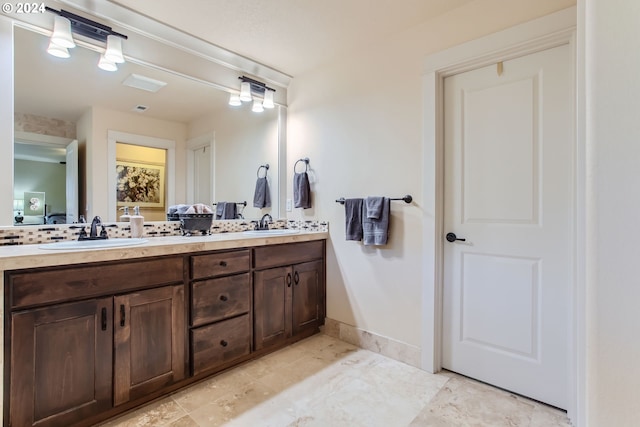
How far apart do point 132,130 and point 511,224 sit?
8.56ft

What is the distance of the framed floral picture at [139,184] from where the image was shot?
2.16m

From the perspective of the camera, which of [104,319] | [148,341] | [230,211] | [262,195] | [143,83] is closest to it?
[104,319]

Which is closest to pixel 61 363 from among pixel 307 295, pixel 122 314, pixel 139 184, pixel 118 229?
pixel 122 314

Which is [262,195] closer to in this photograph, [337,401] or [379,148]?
[379,148]

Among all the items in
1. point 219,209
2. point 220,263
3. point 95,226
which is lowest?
point 220,263

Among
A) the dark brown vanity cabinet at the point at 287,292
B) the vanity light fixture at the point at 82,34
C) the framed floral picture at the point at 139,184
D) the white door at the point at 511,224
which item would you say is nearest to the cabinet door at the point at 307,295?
the dark brown vanity cabinet at the point at 287,292

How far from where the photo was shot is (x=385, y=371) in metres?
2.09

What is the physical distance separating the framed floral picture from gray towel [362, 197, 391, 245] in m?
1.56

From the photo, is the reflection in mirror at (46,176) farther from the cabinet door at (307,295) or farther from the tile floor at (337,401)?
the cabinet door at (307,295)

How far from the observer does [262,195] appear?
297 cm

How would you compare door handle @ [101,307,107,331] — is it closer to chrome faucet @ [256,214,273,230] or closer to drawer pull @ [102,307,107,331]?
Answer: drawer pull @ [102,307,107,331]

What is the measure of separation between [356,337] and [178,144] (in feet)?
6.87

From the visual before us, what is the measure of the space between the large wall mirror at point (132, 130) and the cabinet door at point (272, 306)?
79 cm

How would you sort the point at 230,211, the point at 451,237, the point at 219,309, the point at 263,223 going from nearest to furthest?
the point at 219,309 < the point at 451,237 < the point at 230,211 < the point at 263,223
